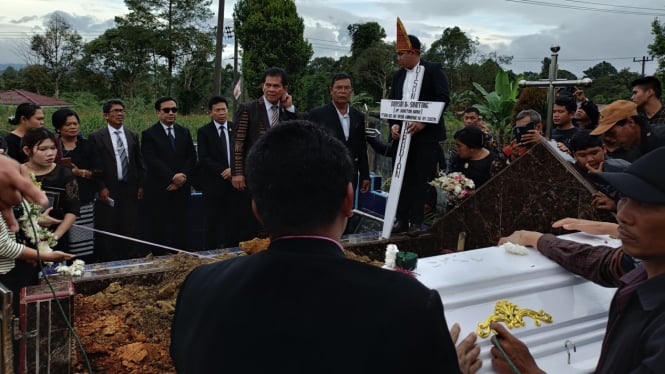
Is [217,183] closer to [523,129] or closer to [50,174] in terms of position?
[50,174]

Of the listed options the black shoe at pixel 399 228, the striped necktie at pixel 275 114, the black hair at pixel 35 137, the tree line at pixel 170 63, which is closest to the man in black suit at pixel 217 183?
the striped necktie at pixel 275 114

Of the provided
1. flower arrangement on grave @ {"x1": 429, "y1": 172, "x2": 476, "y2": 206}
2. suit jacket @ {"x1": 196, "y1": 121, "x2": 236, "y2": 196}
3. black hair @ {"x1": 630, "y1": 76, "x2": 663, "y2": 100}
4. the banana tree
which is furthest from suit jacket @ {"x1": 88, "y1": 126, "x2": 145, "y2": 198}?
the banana tree

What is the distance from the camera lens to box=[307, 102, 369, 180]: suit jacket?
525 cm

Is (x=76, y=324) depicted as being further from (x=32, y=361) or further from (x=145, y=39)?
(x=145, y=39)

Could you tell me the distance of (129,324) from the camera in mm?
3230

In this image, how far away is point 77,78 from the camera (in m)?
34.0

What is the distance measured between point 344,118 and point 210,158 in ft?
5.20

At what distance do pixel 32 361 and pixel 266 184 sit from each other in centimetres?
205

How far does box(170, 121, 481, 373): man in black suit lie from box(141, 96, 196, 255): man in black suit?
15.5 feet

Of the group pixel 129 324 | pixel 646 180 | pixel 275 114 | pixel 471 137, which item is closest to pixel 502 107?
pixel 471 137

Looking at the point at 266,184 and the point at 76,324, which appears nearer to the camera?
the point at 266,184

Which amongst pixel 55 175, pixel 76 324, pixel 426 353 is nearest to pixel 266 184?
pixel 426 353

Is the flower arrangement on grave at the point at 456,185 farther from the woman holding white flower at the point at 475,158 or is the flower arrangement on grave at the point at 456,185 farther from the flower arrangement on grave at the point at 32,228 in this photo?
the flower arrangement on grave at the point at 32,228

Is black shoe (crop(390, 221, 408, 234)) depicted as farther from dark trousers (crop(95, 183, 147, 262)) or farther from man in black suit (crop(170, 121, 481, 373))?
man in black suit (crop(170, 121, 481, 373))
